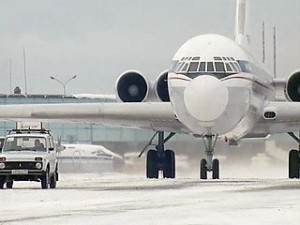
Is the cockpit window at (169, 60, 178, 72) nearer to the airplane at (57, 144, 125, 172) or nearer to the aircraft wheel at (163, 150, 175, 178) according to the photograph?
the aircraft wheel at (163, 150, 175, 178)

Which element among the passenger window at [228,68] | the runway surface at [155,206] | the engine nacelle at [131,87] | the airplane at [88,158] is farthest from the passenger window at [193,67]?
the airplane at [88,158]

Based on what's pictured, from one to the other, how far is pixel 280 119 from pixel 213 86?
4.43m

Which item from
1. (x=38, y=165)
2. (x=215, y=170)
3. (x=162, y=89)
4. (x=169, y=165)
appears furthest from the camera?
(x=169, y=165)

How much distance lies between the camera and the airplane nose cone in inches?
1009

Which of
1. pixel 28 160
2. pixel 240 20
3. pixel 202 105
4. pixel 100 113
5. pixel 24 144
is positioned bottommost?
pixel 28 160

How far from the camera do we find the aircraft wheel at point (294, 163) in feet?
109

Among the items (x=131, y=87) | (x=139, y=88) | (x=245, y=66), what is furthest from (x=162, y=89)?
(x=245, y=66)

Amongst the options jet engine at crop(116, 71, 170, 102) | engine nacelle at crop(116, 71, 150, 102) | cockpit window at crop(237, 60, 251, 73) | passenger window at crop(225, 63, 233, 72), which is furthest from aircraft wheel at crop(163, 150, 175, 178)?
passenger window at crop(225, 63, 233, 72)

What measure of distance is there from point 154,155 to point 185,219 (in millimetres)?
20019

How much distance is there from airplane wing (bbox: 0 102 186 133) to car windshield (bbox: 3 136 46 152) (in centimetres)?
332

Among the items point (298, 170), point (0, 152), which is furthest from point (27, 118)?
point (298, 170)

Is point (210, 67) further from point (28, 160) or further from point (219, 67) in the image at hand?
point (28, 160)

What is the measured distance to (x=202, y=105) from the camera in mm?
25734

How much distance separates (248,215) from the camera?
14758mm
